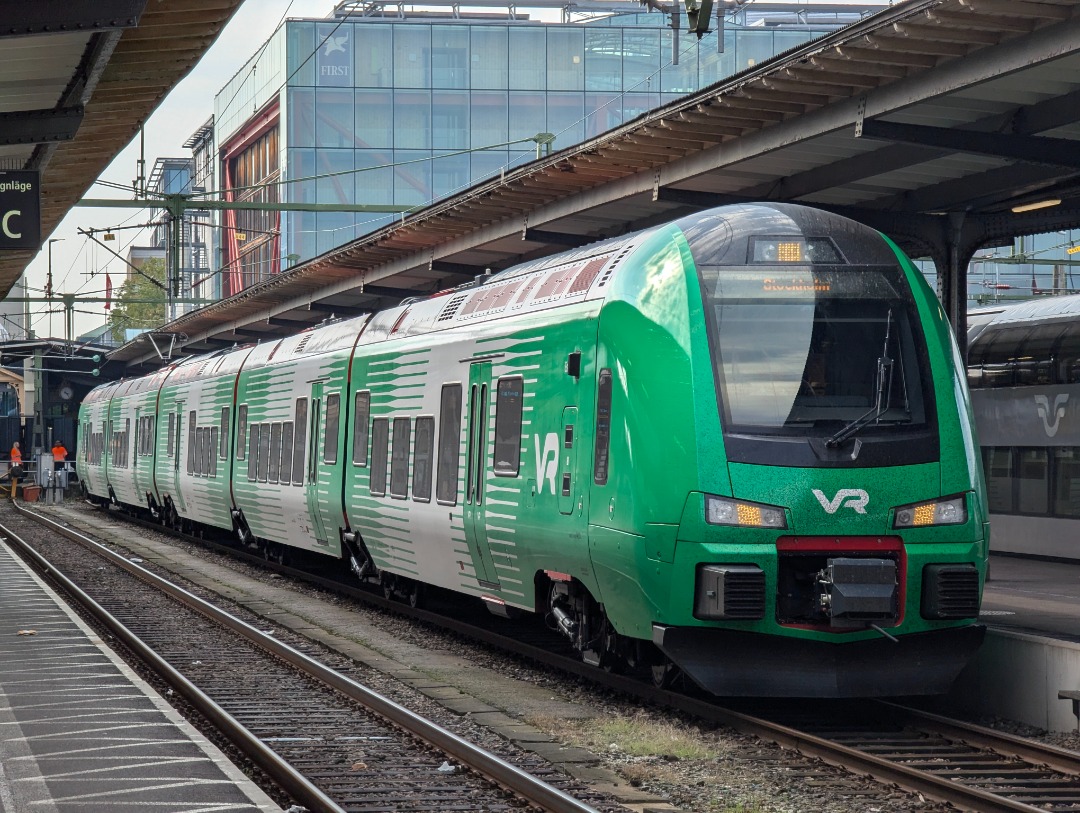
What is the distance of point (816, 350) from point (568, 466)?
2037 millimetres

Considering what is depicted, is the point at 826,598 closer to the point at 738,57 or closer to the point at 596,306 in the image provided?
the point at 596,306

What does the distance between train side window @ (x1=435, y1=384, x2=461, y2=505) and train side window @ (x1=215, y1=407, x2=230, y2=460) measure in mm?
11277

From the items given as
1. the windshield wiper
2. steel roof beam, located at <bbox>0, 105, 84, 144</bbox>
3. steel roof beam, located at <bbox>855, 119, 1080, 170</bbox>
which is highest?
steel roof beam, located at <bbox>0, 105, 84, 144</bbox>

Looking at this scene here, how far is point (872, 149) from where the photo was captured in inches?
556

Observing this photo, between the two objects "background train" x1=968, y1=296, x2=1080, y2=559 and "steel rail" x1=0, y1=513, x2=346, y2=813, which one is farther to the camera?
"background train" x1=968, y1=296, x2=1080, y2=559

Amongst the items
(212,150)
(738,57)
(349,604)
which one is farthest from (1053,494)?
(212,150)

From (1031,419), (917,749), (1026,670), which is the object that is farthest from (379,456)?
(1031,419)

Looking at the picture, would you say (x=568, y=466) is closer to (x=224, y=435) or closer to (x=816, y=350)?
(x=816, y=350)

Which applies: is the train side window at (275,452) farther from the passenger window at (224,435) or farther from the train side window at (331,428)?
the passenger window at (224,435)

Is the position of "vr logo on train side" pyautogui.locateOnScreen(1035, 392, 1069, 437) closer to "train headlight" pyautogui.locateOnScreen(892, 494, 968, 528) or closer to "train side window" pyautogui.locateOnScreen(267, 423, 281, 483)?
"train side window" pyautogui.locateOnScreen(267, 423, 281, 483)

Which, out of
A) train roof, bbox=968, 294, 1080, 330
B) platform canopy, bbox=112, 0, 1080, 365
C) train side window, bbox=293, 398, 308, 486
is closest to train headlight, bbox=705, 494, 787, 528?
platform canopy, bbox=112, 0, 1080, 365

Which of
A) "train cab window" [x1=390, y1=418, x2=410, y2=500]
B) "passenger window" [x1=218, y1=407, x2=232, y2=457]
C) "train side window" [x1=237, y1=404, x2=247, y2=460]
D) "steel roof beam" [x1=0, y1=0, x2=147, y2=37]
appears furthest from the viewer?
"passenger window" [x1=218, y1=407, x2=232, y2=457]

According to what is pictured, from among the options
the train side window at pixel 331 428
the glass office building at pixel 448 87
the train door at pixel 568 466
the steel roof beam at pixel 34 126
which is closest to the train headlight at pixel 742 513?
the train door at pixel 568 466

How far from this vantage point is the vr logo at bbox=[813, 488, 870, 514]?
943cm
